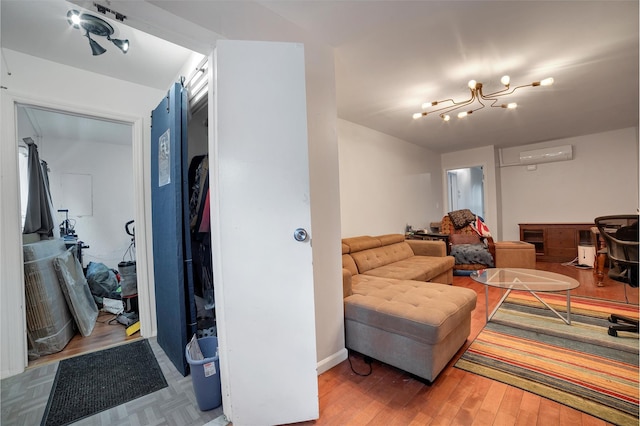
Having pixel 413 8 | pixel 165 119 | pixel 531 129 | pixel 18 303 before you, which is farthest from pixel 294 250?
pixel 531 129

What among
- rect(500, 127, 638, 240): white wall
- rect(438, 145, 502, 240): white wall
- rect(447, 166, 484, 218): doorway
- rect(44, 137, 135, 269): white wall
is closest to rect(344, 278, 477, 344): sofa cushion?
rect(44, 137, 135, 269): white wall

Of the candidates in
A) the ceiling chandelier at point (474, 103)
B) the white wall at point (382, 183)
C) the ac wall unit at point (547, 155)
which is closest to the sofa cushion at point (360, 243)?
the white wall at point (382, 183)

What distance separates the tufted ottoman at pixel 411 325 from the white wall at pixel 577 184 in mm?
4922

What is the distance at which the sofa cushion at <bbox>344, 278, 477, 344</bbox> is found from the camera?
161 centimetres

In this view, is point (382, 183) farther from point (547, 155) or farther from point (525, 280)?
point (547, 155)

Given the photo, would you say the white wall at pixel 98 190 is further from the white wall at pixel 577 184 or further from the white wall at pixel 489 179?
the white wall at pixel 577 184

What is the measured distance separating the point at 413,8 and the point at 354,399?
8.06 feet

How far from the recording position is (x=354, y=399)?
1558mm

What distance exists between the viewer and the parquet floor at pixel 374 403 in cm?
139

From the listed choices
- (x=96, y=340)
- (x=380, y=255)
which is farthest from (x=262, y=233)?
(x=380, y=255)

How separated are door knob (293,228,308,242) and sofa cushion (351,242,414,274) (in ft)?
6.14

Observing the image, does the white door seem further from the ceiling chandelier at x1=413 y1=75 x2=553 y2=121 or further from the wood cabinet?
the wood cabinet

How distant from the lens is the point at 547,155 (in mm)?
5219

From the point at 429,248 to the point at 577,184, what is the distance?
367cm
